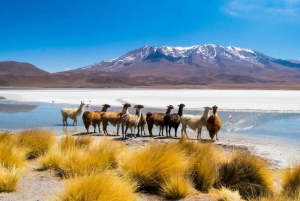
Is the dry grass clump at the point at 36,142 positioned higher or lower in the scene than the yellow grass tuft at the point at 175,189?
higher

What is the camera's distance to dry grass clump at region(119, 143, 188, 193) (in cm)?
545

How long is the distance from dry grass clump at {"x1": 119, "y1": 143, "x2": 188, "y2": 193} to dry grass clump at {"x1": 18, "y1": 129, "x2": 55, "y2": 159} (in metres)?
2.95

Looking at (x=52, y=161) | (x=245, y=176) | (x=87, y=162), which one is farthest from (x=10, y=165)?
(x=245, y=176)

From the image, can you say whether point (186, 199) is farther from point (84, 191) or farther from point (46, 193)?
point (46, 193)

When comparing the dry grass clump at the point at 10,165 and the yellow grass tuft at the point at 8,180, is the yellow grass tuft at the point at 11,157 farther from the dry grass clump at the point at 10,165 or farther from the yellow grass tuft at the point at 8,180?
the yellow grass tuft at the point at 8,180

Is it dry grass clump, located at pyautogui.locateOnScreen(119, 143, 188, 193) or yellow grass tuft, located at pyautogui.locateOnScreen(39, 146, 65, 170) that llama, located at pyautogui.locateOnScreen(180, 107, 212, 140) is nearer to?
dry grass clump, located at pyautogui.locateOnScreen(119, 143, 188, 193)

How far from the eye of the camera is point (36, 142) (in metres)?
7.84

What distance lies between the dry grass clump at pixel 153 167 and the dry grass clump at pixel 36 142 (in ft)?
9.69

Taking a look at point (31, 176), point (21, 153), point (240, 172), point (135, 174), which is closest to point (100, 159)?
point (135, 174)

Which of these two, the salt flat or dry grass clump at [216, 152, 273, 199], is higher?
the salt flat

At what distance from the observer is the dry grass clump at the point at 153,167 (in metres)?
5.45

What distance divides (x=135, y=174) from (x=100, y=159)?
39.0 inches

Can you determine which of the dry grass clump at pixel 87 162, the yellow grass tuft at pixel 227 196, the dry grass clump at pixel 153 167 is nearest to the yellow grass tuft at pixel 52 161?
the dry grass clump at pixel 87 162

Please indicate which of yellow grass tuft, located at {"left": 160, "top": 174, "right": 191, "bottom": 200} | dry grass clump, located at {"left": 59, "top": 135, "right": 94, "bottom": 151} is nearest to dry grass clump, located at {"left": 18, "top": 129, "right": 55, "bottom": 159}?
dry grass clump, located at {"left": 59, "top": 135, "right": 94, "bottom": 151}
